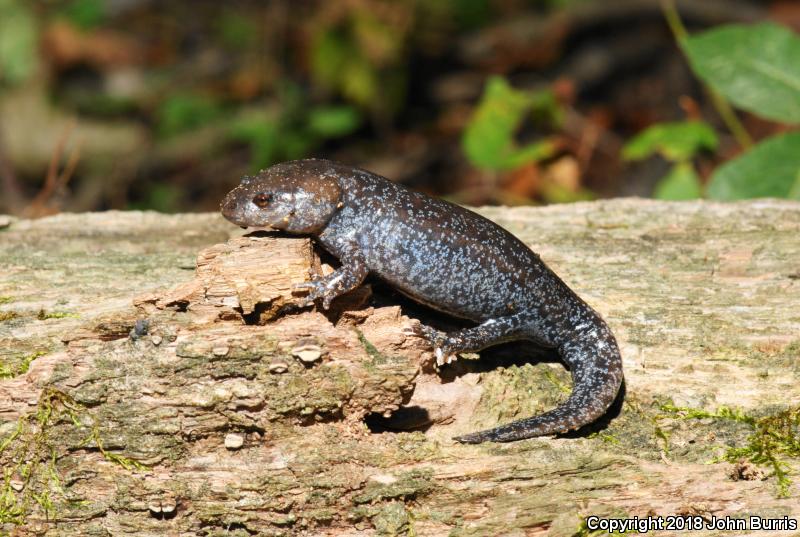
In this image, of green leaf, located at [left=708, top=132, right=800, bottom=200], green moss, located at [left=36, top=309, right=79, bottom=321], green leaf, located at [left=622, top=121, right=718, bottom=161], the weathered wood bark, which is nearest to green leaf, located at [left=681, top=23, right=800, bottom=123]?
green leaf, located at [left=708, top=132, right=800, bottom=200]

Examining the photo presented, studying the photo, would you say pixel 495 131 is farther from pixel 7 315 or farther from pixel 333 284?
pixel 7 315

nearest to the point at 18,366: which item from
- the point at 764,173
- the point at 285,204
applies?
the point at 285,204

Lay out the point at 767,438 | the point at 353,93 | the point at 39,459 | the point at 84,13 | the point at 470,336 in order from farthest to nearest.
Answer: the point at 353,93 → the point at 84,13 → the point at 470,336 → the point at 767,438 → the point at 39,459

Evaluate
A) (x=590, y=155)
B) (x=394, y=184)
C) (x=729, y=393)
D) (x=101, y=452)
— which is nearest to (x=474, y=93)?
(x=590, y=155)

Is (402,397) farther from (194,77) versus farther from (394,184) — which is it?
(194,77)

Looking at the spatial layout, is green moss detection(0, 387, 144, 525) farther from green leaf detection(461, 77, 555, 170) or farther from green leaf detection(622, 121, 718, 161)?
green leaf detection(622, 121, 718, 161)

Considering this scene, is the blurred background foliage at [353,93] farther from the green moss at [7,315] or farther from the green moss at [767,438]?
the green moss at [7,315]

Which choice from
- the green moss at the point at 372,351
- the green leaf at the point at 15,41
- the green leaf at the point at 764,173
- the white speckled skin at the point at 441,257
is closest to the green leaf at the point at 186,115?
the green leaf at the point at 15,41
